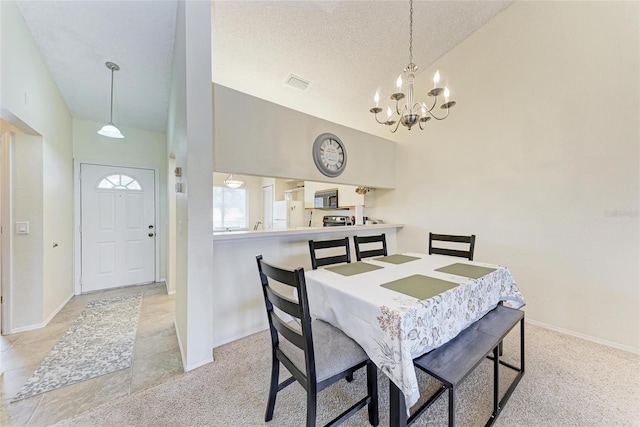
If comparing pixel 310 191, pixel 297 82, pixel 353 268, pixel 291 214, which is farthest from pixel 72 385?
pixel 310 191

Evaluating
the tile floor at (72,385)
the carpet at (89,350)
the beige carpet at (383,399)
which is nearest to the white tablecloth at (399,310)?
the beige carpet at (383,399)

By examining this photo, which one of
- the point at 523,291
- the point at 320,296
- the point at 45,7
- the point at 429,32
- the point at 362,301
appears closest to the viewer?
the point at 362,301

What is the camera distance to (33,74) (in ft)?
7.43

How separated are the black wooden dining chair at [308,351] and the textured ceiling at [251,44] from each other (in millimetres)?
1599

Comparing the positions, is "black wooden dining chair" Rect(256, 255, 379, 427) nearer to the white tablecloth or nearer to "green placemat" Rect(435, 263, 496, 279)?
the white tablecloth

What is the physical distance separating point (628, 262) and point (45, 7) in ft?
17.9

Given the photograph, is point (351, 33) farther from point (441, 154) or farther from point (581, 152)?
point (581, 152)

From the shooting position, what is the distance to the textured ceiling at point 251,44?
2.13 meters

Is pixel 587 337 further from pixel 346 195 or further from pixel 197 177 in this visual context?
pixel 197 177

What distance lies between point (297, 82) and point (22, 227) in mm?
3583

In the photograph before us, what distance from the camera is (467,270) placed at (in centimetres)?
177

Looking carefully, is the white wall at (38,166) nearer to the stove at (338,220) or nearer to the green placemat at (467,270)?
the green placemat at (467,270)

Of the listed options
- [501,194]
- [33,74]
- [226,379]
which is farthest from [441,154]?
[33,74]

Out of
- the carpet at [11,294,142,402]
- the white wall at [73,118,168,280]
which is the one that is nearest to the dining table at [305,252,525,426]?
the carpet at [11,294,142,402]
